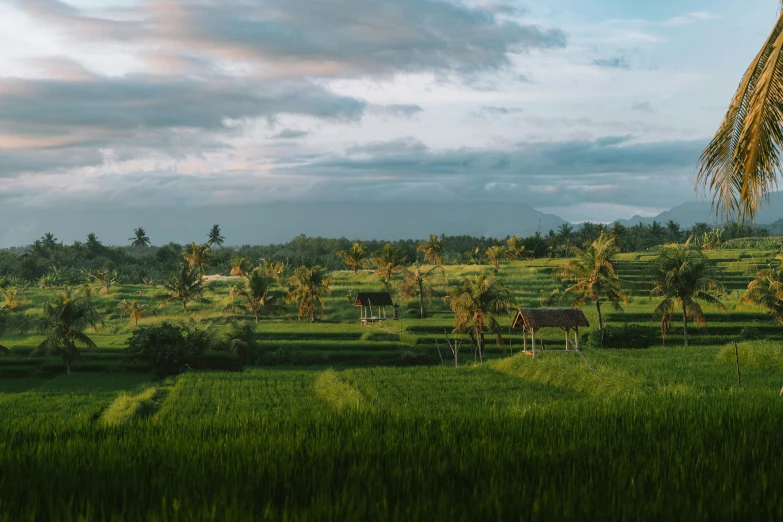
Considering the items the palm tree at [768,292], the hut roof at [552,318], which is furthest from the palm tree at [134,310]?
the palm tree at [768,292]

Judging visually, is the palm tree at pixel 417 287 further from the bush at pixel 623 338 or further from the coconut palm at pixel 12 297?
the coconut palm at pixel 12 297

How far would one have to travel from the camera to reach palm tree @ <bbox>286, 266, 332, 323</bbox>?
5019 centimetres

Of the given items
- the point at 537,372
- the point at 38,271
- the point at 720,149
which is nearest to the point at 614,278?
the point at 537,372

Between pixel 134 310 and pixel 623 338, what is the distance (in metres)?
36.3

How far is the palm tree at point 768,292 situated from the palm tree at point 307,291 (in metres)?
29.6

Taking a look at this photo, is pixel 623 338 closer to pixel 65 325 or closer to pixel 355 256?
pixel 65 325

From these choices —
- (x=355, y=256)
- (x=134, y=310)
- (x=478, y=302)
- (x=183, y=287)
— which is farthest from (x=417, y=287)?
(x=355, y=256)

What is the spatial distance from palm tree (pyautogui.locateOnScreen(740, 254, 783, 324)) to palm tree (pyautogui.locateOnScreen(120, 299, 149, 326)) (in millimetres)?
41610

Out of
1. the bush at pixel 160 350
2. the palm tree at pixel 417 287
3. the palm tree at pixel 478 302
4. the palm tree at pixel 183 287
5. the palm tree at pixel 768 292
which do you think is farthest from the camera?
the palm tree at pixel 183 287

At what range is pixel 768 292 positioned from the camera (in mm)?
32125

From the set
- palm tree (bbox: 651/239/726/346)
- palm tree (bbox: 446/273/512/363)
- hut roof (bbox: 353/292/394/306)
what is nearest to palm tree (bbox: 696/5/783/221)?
palm tree (bbox: 446/273/512/363)

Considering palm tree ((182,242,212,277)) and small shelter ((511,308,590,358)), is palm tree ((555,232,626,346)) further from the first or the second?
palm tree ((182,242,212,277))

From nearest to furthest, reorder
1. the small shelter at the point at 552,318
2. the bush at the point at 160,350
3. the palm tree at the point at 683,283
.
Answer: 1. the small shelter at the point at 552,318
2. the bush at the point at 160,350
3. the palm tree at the point at 683,283

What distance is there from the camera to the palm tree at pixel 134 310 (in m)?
51.4
